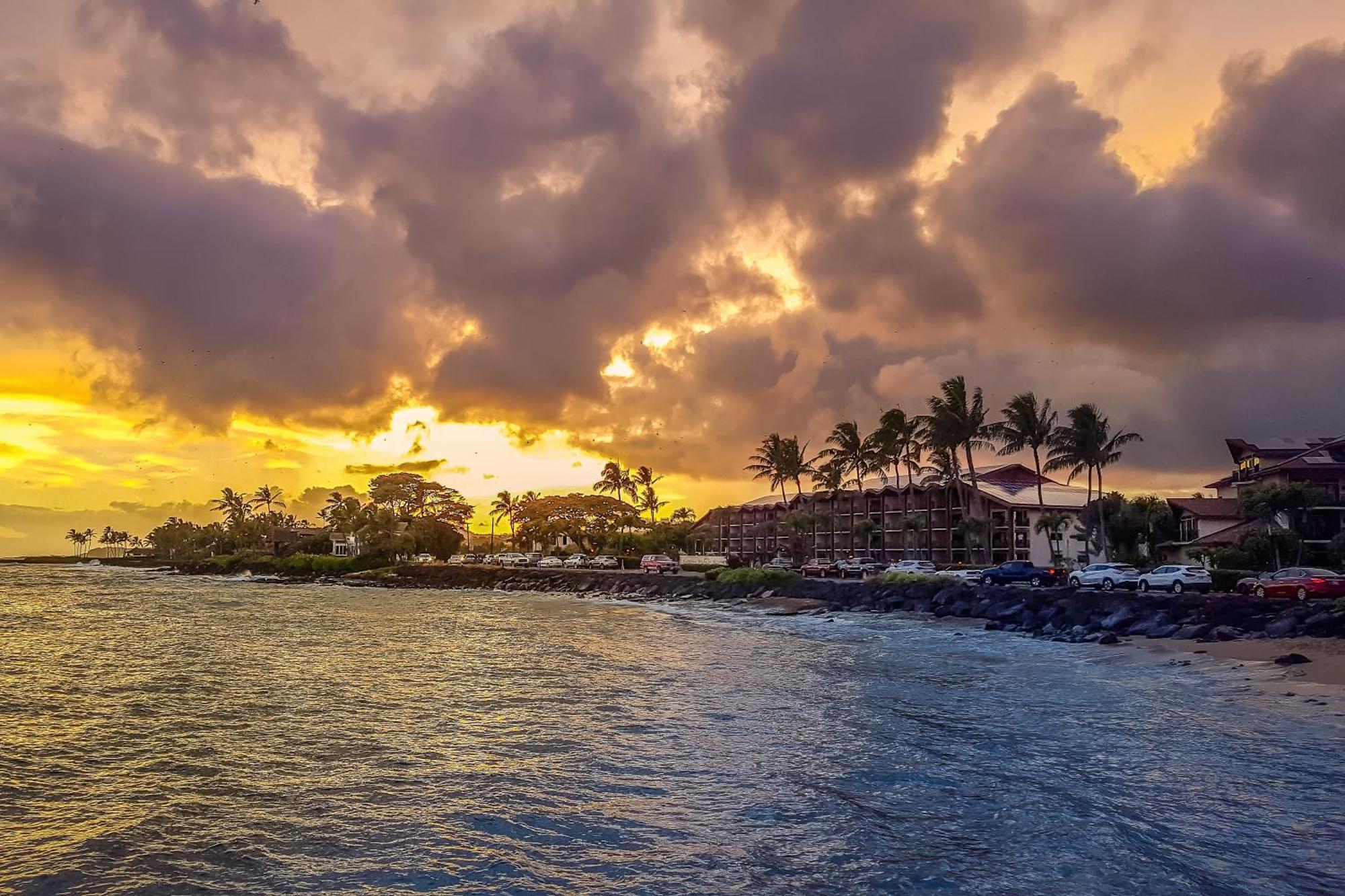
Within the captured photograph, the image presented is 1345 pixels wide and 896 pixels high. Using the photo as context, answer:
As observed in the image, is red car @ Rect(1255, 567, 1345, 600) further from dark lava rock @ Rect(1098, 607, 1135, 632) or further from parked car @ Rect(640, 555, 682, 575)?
parked car @ Rect(640, 555, 682, 575)

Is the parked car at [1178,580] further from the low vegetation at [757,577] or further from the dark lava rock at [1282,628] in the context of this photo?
the low vegetation at [757,577]

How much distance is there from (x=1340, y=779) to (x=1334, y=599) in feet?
103

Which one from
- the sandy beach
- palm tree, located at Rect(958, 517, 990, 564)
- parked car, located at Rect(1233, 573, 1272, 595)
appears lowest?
the sandy beach

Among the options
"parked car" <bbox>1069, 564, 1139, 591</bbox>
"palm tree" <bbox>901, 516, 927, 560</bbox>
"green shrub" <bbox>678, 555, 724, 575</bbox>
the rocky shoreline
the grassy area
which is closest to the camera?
the rocky shoreline

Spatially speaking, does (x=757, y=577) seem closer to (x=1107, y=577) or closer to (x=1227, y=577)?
(x=1107, y=577)

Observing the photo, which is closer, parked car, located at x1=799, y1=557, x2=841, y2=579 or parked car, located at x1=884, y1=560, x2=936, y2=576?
parked car, located at x1=884, y1=560, x2=936, y2=576

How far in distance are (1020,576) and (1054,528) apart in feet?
79.5

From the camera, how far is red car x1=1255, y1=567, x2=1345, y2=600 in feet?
132

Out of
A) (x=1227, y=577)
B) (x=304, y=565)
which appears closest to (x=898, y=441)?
(x=1227, y=577)

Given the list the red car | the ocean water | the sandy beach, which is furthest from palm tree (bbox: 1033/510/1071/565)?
the ocean water

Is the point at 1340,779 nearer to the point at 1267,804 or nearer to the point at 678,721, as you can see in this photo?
the point at 1267,804

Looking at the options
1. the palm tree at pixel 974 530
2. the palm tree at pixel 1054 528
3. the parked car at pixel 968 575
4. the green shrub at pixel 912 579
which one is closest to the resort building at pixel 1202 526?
the palm tree at pixel 1054 528

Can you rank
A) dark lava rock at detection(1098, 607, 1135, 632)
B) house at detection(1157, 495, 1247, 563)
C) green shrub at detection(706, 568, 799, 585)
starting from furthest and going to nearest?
green shrub at detection(706, 568, 799, 585)
house at detection(1157, 495, 1247, 563)
dark lava rock at detection(1098, 607, 1135, 632)

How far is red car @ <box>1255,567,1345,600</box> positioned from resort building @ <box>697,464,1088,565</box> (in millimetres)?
41719
